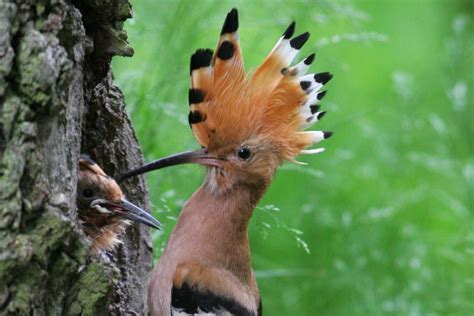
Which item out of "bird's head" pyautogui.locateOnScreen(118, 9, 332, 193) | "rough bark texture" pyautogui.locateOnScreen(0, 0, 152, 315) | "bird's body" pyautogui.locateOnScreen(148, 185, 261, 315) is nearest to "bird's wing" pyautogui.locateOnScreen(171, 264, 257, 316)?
"bird's body" pyautogui.locateOnScreen(148, 185, 261, 315)

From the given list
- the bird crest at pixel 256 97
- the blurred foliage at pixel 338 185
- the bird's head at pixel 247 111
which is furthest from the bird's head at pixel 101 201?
the blurred foliage at pixel 338 185

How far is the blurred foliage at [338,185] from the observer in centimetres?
415

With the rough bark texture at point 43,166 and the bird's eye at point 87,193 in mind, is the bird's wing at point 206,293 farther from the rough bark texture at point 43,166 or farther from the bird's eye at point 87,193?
the rough bark texture at point 43,166

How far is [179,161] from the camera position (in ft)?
10.6

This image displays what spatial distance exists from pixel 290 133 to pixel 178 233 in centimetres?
52

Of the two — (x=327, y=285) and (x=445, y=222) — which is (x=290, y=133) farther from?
(x=445, y=222)

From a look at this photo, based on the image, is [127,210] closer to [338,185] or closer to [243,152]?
[243,152]

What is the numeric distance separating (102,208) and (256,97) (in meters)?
0.63

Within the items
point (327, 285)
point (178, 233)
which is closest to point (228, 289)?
point (178, 233)

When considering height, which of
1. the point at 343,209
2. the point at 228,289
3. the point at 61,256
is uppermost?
the point at 343,209

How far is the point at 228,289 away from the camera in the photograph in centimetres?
317

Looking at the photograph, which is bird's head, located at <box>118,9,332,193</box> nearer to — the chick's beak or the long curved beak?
the long curved beak

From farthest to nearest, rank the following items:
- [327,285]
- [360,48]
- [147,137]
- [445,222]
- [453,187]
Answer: [360,48], [445,222], [453,187], [327,285], [147,137]

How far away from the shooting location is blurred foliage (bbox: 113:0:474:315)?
13.6 ft
